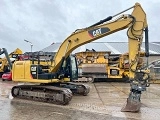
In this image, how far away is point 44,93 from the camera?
9.68 meters

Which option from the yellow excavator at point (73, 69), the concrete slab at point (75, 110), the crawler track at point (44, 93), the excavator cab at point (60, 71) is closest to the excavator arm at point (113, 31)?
the yellow excavator at point (73, 69)

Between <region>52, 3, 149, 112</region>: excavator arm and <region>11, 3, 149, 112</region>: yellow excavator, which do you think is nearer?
<region>52, 3, 149, 112</region>: excavator arm

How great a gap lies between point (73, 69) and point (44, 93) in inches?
73.5

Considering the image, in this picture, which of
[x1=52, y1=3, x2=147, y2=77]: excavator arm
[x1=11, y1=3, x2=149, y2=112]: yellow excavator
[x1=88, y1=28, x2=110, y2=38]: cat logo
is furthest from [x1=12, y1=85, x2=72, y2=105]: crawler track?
[x1=88, y1=28, x2=110, y2=38]: cat logo

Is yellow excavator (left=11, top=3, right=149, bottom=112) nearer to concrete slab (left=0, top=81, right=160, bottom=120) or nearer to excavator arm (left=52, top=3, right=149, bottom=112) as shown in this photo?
excavator arm (left=52, top=3, right=149, bottom=112)

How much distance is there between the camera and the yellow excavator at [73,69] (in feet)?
26.3

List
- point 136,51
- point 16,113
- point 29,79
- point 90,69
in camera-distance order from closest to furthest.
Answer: point 16,113 → point 136,51 → point 29,79 → point 90,69

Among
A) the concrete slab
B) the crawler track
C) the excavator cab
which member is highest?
the excavator cab

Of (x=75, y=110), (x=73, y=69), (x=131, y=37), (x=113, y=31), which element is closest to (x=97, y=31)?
(x=113, y=31)

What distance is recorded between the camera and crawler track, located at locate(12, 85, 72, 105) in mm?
9125

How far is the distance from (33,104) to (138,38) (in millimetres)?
4324

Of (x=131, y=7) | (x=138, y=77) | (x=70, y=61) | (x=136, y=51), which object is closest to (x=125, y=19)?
(x=131, y=7)

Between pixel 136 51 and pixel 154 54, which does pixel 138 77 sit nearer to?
pixel 136 51

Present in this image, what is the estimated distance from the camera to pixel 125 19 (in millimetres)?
8695
